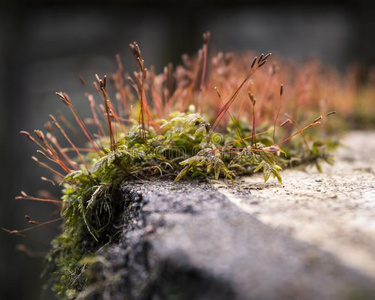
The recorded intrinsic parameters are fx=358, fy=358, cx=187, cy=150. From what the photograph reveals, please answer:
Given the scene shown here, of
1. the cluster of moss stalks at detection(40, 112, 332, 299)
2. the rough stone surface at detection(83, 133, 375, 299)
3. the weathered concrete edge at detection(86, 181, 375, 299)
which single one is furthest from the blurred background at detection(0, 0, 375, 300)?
the weathered concrete edge at detection(86, 181, 375, 299)

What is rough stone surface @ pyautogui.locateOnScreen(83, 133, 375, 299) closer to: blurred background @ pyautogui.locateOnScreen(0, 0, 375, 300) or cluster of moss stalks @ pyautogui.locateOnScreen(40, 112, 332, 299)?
cluster of moss stalks @ pyautogui.locateOnScreen(40, 112, 332, 299)

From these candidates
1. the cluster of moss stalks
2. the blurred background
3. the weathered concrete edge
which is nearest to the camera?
the weathered concrete edge

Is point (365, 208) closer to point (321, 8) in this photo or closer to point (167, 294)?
point (167, 294)

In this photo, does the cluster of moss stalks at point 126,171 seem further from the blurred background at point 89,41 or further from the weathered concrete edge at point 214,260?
the blurred background at point 89,41

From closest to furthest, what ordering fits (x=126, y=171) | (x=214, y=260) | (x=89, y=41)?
(x=214, y=260) < (x=126, y=171) < (x=89, y=41)

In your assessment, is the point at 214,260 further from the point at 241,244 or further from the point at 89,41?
the point at 89,41

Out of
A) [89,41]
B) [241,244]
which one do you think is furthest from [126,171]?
[89,41]
